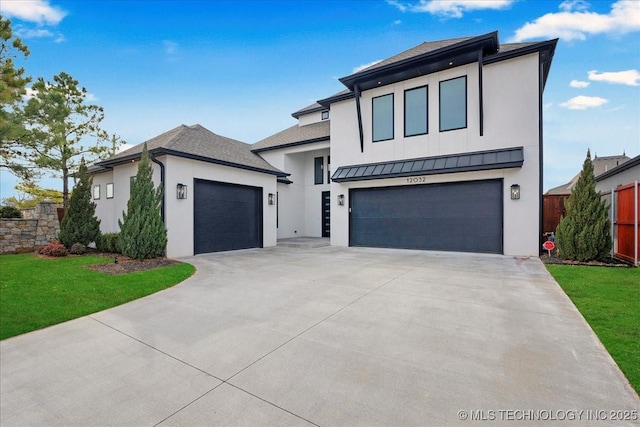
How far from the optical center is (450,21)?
37.9ft

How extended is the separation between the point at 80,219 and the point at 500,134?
1454cm

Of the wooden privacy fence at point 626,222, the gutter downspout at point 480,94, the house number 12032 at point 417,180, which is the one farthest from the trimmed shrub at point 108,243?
the wooden privacy fence at point 626,222

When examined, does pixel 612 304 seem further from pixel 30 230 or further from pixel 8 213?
pixel 8 213

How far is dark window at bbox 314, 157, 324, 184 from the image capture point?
16094 mm

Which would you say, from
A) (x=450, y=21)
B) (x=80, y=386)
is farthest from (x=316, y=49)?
(x=80, y=386)

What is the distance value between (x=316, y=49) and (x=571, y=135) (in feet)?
41.3

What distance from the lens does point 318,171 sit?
53.3 ft

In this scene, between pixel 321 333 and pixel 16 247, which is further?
pixel 16 247

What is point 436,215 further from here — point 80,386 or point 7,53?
point 7,53

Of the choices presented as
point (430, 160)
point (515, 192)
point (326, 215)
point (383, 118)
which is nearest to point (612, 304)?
point (515, 192)

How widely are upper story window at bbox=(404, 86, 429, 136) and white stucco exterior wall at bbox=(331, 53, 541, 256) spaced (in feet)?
0.52

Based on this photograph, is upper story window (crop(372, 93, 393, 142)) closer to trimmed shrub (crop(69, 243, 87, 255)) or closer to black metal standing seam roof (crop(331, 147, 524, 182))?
black metal standing seam roof (crop(331, 147, 524, 182))

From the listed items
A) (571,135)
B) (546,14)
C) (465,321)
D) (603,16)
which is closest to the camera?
(465,321)

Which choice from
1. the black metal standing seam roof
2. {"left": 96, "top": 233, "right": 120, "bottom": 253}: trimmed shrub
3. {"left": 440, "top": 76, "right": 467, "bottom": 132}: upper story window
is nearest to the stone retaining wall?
{"left": 96, "top": 233, "right": 120, "bottom": 253}: trimmed shrub
